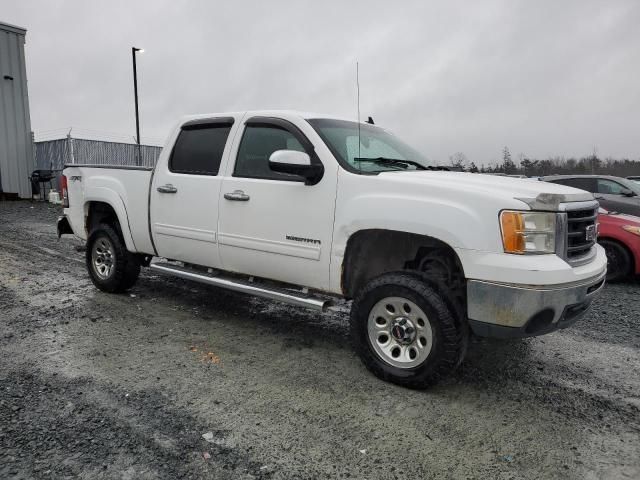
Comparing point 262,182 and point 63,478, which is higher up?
point 262,182

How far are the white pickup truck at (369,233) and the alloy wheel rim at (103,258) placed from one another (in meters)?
0.46

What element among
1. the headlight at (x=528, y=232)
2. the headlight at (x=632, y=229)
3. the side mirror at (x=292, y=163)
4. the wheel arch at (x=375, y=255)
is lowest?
the headlight at (x=632, y=229)

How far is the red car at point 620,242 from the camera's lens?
723 centimetres

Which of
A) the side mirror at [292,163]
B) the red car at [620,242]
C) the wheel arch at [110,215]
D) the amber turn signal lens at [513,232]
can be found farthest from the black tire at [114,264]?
the red car at [620,242]

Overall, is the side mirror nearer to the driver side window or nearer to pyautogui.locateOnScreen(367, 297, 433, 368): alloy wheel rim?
the driver side window

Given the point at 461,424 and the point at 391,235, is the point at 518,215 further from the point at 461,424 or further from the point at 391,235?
the point at 461,424

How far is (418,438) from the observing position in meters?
2.92

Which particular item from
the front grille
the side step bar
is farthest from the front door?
the front grille

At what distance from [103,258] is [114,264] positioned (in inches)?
13.8

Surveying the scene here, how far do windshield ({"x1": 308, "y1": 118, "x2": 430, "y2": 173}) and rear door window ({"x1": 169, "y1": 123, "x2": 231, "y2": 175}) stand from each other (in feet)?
3.39

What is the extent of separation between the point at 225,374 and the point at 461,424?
66.8 inches

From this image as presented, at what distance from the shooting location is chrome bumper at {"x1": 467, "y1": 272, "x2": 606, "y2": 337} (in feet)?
10.3

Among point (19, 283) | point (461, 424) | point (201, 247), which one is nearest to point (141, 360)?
point (201, 247)

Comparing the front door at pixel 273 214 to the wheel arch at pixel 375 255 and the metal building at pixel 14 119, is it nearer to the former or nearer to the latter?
the wheel arch at pixel 375 255
